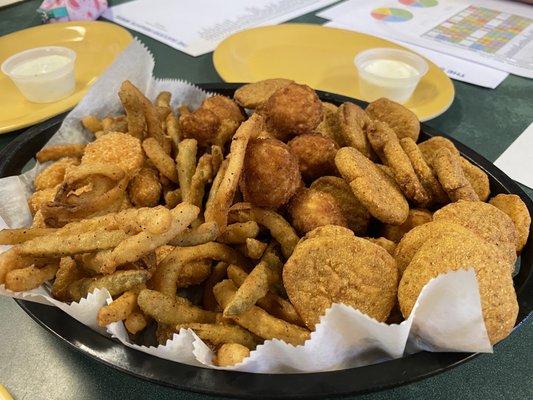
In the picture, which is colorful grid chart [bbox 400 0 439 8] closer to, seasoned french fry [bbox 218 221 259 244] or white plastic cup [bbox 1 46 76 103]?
white plastic cup [bbox 1 46 76 103]

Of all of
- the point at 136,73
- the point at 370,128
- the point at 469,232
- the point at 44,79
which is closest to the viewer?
the point at 469,232

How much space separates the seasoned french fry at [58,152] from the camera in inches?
42.5

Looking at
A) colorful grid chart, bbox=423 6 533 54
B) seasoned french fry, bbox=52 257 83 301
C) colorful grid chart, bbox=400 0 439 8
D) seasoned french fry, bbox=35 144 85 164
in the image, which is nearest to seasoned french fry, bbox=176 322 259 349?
seasoned french fry, bbox=52 257 83 301

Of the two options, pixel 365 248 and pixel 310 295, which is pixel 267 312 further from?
pixel 365 248

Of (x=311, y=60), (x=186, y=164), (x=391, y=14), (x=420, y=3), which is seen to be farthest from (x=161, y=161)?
(x=420, y=3)

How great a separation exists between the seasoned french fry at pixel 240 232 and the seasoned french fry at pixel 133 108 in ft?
1.26

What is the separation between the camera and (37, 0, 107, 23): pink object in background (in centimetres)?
220

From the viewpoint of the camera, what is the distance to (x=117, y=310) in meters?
0.71

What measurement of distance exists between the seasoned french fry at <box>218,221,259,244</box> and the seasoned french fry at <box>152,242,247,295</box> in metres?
0.02

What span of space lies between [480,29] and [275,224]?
200 centimetres

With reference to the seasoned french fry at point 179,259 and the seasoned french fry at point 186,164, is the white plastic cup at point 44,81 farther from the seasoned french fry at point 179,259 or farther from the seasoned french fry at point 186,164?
the seasoned french fry at point 179,259

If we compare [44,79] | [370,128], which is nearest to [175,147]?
[370,128]

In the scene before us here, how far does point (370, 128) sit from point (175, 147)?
0.44m

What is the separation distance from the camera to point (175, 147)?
1.08 m
